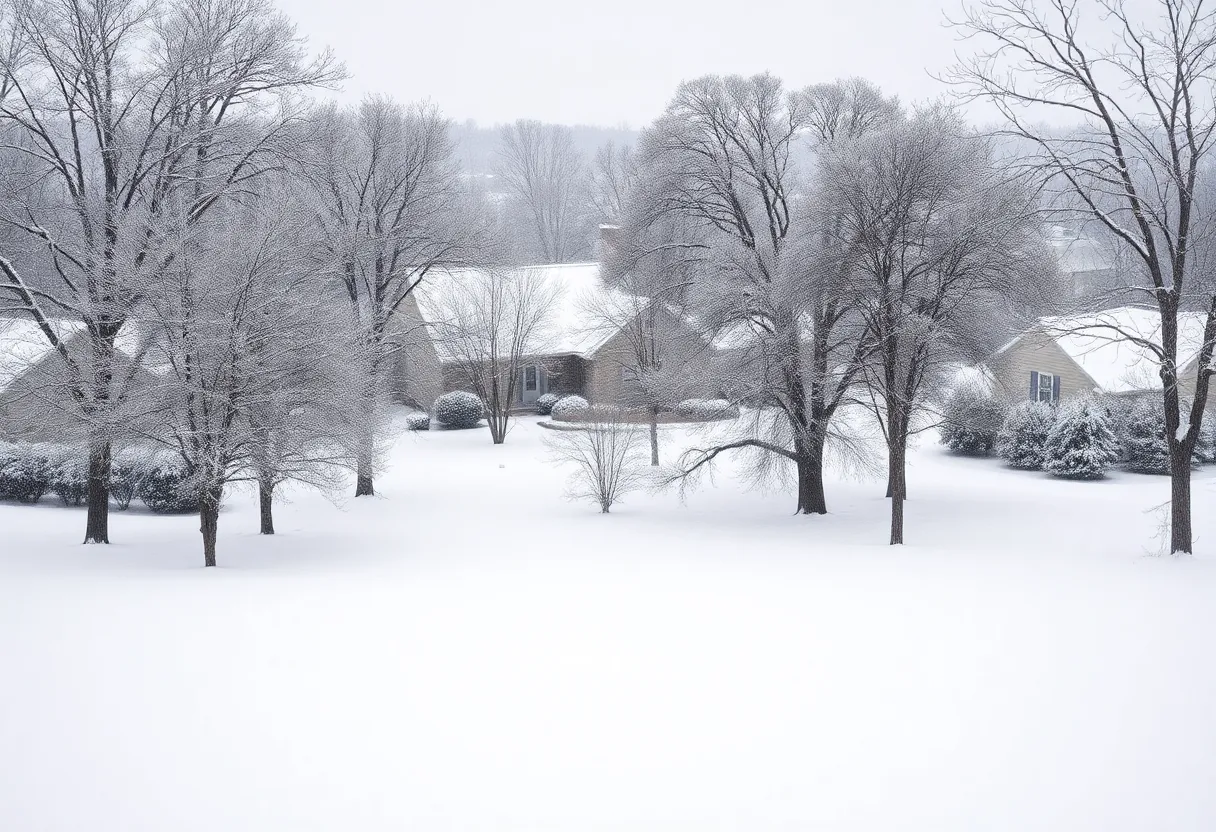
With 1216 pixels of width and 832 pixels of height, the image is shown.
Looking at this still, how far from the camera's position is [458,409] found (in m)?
35.6

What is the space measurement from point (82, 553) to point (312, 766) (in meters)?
10.6

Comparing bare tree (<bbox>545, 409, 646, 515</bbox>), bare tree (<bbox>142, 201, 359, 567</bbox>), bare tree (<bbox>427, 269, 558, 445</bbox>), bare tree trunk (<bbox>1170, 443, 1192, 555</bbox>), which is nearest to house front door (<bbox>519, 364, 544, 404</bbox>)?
bare tree (<bbox>427, 269, 558, 445</bbox>)

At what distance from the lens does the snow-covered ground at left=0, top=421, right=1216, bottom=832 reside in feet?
18.5

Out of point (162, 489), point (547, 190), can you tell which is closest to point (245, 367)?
point (162, 489)

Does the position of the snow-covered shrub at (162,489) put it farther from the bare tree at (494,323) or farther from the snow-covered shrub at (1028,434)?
the snow-covered shrub at (1028,434)

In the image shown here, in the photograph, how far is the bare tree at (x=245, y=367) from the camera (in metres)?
13.3

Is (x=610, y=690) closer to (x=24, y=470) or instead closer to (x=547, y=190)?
(x=24, y=470)

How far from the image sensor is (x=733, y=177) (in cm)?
1911

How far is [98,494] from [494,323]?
62.7 ft

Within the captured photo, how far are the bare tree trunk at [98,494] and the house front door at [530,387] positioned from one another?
24.2 meters

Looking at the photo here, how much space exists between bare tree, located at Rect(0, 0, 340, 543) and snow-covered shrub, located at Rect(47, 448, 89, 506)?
3.53 m

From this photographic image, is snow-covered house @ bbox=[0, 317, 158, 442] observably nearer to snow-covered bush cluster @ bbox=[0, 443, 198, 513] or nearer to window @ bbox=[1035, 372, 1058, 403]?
snow-covered bush cluster @ bbox=[0, 443, 198, 513]

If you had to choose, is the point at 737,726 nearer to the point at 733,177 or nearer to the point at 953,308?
the point at 953,308

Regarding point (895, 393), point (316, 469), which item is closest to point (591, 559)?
point (316, 469)
